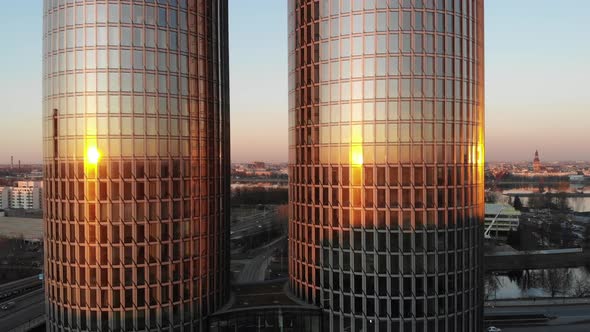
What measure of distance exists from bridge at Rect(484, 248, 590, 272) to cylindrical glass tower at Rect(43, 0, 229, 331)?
89.8 m

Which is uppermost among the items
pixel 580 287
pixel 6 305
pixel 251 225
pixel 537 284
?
pixel 251 225

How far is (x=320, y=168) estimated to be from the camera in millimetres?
49000

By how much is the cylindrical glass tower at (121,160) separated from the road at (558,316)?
52.7 m

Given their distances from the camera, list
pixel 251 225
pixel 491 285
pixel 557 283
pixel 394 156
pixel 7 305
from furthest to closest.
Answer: pixel 251 225 → pixel 491 285 → pixel 557 283 → pixel 7 305 → pixel 394 156

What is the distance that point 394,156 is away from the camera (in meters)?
46.0

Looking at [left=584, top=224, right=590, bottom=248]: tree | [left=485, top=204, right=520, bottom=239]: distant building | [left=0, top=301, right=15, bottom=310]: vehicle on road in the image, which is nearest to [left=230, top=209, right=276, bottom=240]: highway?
[left=0, top=301, right=15, bottom=310]: vehicle on road

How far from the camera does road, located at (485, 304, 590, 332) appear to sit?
6862 cm

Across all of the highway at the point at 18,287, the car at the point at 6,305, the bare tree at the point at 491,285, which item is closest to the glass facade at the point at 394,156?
the bare tree at the point at 491,285

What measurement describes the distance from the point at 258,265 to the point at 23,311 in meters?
49.4

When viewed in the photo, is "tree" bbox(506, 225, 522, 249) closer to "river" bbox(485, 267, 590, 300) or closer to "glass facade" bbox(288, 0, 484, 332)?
"river" bbox(485, 267, 590, 300)

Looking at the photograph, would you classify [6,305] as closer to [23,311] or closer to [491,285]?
[23,311]

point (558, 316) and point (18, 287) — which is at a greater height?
point (18, 287)

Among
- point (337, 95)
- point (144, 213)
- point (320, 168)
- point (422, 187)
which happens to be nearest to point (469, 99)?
point (422, 187)

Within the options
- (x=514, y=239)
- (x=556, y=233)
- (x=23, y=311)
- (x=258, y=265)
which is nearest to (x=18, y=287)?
(x=23, y=311)
